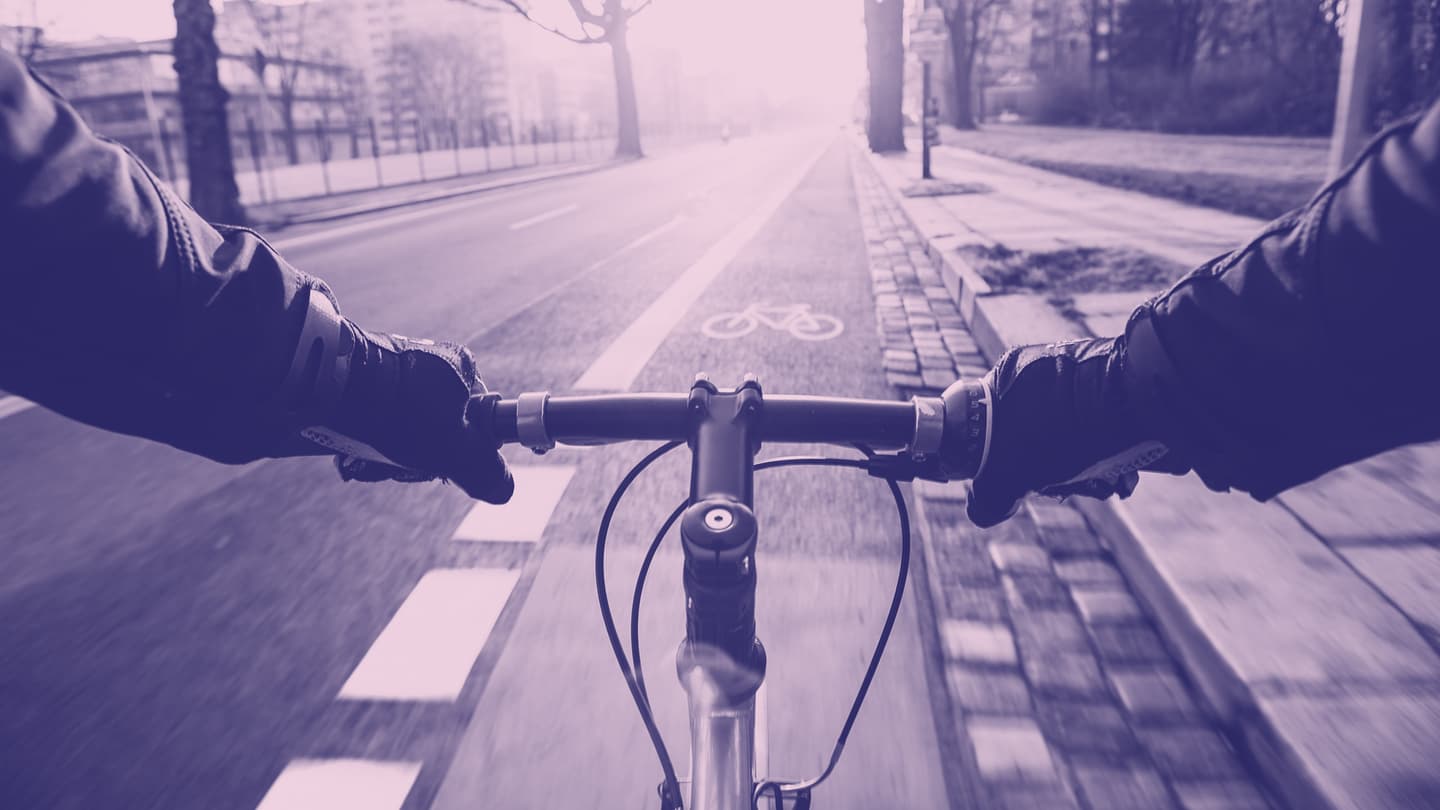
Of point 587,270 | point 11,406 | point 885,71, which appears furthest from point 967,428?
point 885,71

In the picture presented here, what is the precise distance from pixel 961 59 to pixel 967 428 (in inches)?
1852

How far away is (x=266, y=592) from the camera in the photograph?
9.31 ft

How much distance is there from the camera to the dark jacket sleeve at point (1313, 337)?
3.47 feet

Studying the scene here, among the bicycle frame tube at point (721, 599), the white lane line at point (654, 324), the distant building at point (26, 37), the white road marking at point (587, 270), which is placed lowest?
the white lane line at point (654, 324)

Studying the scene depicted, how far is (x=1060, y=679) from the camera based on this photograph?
227cm

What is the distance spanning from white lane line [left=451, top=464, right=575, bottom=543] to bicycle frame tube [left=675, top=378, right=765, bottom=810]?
82.5 inches

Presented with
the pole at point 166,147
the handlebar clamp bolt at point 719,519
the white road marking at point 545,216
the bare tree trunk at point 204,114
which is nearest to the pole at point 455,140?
the pole at point 166,147

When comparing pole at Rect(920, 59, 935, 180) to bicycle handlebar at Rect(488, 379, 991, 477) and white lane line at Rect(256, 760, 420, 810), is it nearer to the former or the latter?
white lane line at Rect(256, 760, 420, 810)

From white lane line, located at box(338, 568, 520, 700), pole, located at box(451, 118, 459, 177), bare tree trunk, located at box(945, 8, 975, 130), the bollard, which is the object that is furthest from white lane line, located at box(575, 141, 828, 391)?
bare tree trunk, located at box(945, 8, 975, 130)

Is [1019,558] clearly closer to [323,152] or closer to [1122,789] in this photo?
[1122,789]

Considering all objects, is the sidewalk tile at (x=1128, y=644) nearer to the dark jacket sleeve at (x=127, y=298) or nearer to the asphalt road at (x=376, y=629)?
the asphalt road at (x=376, y=629)

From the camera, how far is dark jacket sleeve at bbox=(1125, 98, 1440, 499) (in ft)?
3.47

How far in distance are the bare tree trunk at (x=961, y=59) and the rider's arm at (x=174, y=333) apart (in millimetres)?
45060

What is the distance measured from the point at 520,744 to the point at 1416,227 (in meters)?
1.86
